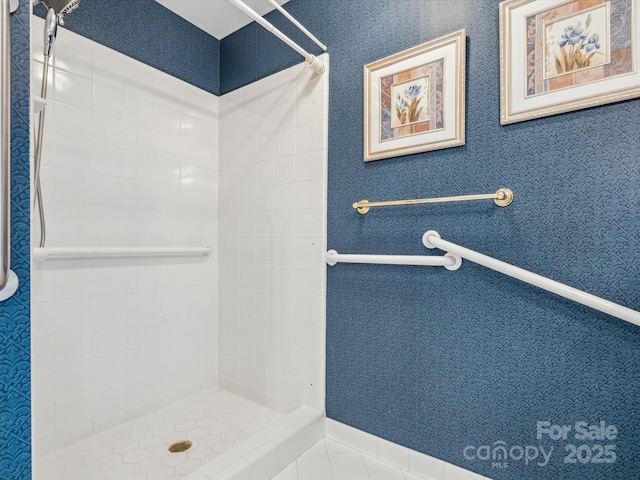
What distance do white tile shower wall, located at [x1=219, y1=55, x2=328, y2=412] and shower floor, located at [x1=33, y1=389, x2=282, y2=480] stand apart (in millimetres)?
140

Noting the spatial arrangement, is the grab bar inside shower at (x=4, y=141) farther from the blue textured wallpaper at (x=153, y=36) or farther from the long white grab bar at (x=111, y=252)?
the blue textured wallpaper at (x=153, y=36)

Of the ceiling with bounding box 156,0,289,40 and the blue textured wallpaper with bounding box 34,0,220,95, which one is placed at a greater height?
the ceiling with bounding box 156,0,289,40

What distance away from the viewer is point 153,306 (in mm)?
1747

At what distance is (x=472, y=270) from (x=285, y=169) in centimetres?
98

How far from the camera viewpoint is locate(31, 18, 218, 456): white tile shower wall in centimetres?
141

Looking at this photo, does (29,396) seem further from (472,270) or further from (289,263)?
(472,270)

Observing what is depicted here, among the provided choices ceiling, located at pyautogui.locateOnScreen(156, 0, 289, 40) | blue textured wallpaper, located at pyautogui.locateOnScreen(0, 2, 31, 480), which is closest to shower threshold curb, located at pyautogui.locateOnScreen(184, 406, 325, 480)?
blue textured wallpaper, located at pyautogui.locateOnScreen(0, 2, 31, 480)

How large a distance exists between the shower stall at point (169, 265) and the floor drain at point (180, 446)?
3cm

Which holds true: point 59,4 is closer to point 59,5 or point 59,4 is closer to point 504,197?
point 59,5

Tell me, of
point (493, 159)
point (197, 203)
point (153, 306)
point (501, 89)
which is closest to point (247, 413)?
point (153, 306)

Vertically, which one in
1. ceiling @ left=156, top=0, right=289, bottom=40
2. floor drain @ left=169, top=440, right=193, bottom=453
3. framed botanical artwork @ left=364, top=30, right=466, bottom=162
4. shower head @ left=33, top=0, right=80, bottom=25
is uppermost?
ceiling @ left=156, top=0, right=289, bottom=40

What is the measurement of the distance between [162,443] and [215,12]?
2121 mm

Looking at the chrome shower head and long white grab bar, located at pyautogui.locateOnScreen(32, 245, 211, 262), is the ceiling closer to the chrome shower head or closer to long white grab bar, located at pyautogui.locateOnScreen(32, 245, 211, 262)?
the chrome shower head

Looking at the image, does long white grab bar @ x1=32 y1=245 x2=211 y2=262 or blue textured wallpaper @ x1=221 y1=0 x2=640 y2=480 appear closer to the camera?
blue textured wallpaper @ x1=221 y1=0 x2=640 y2=480
